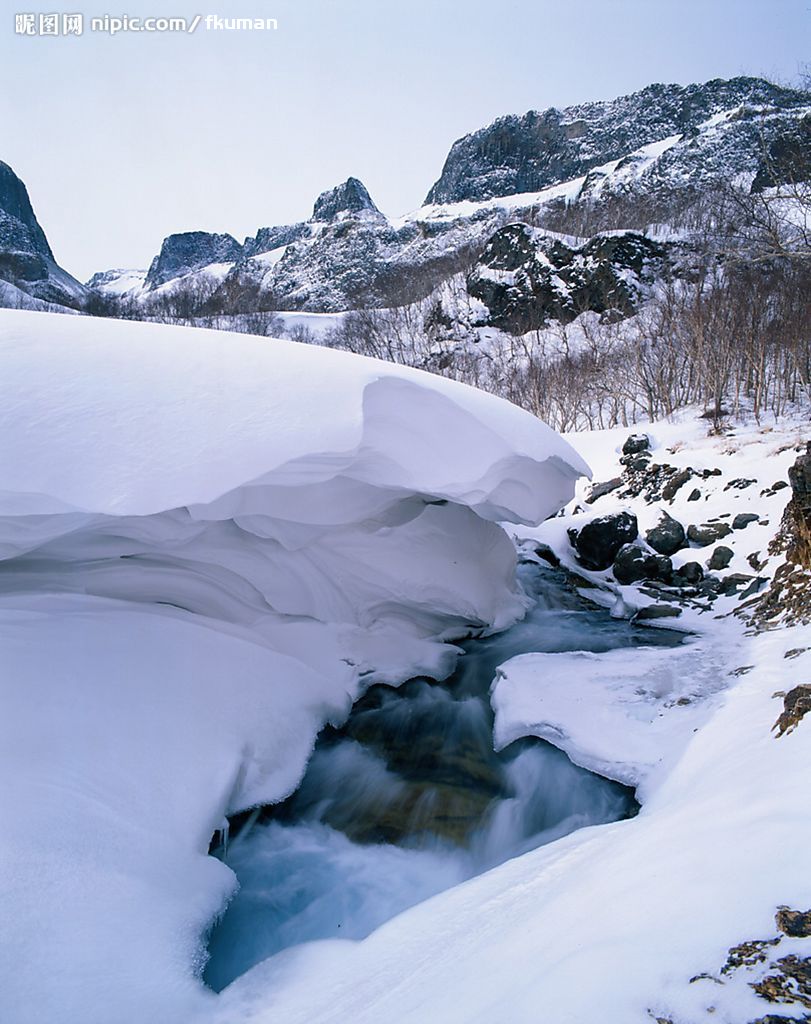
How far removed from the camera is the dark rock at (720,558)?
6078mm

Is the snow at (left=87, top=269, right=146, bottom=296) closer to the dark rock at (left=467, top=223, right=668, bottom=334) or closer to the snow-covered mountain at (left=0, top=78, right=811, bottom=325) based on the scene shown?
the snow-covered mountain at (left=0, top=78, right=811, bottom=325)

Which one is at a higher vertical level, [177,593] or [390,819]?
[177,593]

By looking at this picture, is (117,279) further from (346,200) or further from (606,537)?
(606,537)

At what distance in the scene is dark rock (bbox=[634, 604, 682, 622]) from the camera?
5370 mm

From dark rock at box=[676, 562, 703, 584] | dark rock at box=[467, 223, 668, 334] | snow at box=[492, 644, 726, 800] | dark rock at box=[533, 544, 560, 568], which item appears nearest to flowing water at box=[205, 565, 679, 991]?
snow at box=[492, 644, 726, 800]

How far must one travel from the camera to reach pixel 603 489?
9.52 meters

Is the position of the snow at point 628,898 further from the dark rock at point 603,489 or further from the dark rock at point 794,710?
the dark rock at point 603,489

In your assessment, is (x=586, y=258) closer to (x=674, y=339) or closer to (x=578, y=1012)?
(x=674, y=339)

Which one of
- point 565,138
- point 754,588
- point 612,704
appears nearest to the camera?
point 612,704

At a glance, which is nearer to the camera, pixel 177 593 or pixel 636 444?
pixel 177 593

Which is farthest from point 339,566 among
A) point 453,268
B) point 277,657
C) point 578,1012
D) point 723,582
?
point 453,268

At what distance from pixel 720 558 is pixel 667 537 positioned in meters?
0.71

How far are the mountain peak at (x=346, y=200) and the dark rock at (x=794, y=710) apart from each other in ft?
246

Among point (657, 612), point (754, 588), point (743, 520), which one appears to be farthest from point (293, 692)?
point (743, 520)
